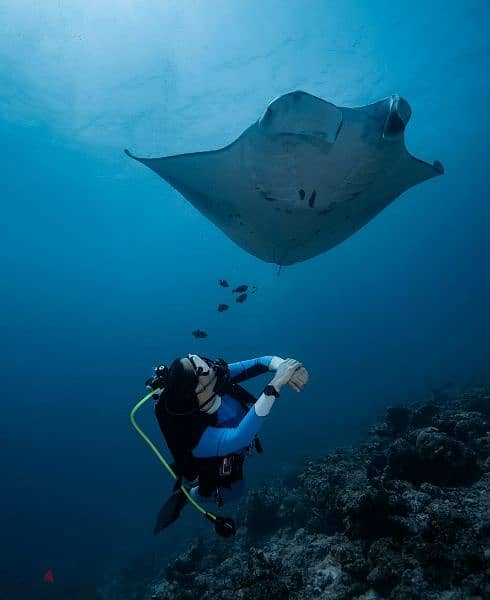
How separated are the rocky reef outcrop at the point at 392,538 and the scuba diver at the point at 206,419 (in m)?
1.13

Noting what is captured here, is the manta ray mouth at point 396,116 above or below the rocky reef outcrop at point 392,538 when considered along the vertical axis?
above

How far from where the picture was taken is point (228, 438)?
2.77m

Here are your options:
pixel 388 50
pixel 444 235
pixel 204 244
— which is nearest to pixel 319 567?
pixel 388 50

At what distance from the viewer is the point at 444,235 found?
82.2m

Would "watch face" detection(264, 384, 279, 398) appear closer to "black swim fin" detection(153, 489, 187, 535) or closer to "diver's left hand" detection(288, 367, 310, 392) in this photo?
"diver's left hand" detection(288, 367, 310, 392)

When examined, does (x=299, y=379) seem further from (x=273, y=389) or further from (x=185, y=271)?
(x=185, y=271)

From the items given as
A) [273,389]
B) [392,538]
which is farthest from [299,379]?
[392,538]

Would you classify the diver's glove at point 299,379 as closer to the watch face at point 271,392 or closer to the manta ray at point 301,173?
the watch face at point 271,392

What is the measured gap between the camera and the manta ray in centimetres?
333

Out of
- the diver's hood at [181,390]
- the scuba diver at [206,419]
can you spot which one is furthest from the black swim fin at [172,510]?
the diver's hood at [181,390]

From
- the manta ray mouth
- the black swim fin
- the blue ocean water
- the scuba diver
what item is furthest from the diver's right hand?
the blue ocean water

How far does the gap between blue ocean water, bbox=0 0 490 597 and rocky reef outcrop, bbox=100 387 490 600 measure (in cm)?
1341

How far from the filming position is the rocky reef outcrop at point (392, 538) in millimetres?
2631

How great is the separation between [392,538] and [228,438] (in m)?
1.99
